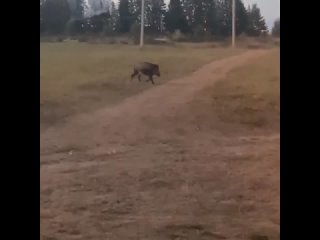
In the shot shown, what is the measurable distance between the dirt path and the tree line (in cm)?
13

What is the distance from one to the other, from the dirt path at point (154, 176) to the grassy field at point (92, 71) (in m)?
0.04

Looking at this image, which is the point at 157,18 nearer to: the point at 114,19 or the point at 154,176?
the point at 114,19

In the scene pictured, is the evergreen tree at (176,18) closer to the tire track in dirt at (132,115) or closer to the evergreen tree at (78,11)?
the tire track in dirt at (132,115)

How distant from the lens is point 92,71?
166cm

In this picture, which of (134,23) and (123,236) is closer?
(123,236)

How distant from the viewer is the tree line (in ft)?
5.39

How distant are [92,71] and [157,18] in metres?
0.28

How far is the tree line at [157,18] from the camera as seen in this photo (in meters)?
1.64

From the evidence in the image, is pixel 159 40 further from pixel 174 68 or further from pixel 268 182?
pixel 268 182

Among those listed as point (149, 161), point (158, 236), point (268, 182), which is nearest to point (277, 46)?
point (268, 182)

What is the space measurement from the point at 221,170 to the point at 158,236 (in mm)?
282

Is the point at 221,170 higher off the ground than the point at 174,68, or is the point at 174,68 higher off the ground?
the point at 174,68

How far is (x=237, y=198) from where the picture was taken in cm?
160

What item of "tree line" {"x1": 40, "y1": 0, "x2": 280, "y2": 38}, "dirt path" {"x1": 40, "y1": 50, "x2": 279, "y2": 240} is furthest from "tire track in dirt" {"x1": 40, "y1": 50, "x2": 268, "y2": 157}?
"tree line" {"x1": 40, "y1": 0, "x2": 280, "y2": 38}
